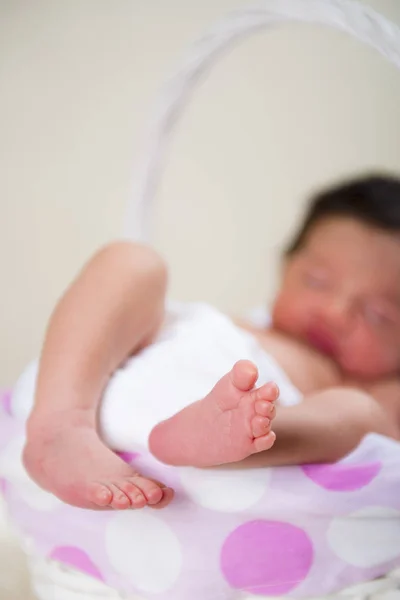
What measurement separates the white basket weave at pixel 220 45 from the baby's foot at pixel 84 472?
0.42m

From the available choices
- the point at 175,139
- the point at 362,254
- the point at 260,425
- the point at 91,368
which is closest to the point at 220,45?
the point at 362,254

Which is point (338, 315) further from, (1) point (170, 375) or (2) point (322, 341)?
(1) point (170, 375)

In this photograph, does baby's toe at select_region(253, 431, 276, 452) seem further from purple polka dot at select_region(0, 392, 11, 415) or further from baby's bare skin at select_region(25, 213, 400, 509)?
purple polka dot at select_region(0, 392, 11, 415)

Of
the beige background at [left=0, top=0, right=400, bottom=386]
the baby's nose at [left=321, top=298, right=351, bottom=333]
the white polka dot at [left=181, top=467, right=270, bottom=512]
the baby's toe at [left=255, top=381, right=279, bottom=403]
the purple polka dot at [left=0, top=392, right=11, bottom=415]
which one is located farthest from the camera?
the beige background at [left=0, top=0, right=400, bottom=386]

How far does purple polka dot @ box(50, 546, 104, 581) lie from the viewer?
63 cm

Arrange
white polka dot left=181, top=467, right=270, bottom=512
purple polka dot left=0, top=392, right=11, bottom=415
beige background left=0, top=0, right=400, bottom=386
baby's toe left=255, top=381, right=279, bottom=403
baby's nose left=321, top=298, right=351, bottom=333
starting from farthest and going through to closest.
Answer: beige background left=0, top=0, right=400, bottom=386
baby's nose left=321, top=298, right=351, bottom=333
purple polka dot left=0, top=392, right=11, bottom=415
white polka dot left=181, top=467, right=270, bottom=512
baby's toe left=255, top=381, right=279, bottom=403

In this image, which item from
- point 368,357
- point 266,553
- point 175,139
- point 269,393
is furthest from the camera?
point 175,139

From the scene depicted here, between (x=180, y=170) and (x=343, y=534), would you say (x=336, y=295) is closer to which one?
(x=343, y=534)

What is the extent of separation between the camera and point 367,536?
60cm

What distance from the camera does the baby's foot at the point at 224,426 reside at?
48 cm

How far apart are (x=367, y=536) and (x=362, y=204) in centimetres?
59

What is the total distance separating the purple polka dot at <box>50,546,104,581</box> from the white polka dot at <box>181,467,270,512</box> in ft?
0.41

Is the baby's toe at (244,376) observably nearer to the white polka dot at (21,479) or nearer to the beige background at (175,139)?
the white polka dot at (21,479)

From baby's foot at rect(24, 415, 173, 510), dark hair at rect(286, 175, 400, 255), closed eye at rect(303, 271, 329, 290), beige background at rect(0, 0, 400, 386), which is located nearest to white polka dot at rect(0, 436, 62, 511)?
baby's foot at rect(24, 415, 173, 510)
